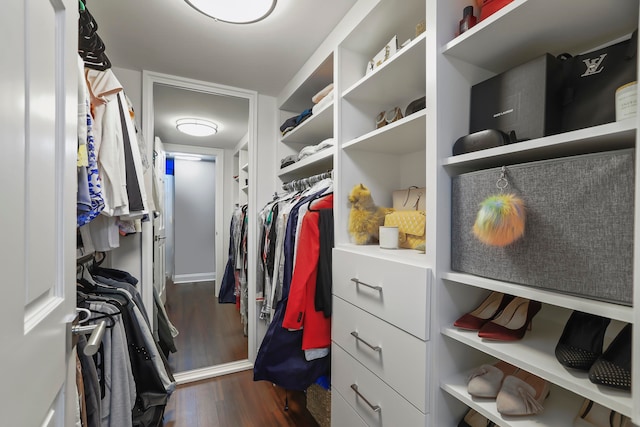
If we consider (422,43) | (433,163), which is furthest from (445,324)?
(422,43)

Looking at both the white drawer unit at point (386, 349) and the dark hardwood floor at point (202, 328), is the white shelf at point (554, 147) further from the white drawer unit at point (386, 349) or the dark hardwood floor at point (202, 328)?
the dark hardwood floor at point (202, 328)

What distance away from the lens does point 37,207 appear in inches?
18.4

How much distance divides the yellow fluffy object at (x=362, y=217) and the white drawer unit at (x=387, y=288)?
0.15m

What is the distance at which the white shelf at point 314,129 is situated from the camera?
1.71m

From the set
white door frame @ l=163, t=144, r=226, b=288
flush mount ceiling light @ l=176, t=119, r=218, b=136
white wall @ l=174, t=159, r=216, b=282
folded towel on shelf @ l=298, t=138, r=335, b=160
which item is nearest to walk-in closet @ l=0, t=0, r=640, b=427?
folded towel on shelf @ l=298, t=138, r=335, b=160

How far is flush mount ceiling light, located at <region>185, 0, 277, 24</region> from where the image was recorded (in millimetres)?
1225

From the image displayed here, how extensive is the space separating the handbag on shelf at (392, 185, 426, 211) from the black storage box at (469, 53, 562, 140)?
493 millimetres

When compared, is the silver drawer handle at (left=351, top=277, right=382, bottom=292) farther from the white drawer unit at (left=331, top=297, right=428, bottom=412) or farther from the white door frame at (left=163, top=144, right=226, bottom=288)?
the white door frame at (left=163, top=144, right=226, bottom=288)

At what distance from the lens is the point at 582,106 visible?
702 millimetres

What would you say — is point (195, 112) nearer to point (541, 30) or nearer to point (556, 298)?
point (541, 30)

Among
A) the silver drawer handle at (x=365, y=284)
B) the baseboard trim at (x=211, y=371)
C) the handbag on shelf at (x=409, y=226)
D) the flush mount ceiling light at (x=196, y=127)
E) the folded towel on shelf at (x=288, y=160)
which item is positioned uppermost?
the flush mount ceiling light at (x=196, y=127)

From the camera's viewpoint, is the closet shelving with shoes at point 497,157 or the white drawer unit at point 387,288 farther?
the white drawer unit at point 387,288

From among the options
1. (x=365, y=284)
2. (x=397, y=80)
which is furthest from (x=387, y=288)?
(x=397, y=80)

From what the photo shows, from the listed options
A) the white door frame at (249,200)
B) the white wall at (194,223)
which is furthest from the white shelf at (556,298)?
the white wall at (194,223)
